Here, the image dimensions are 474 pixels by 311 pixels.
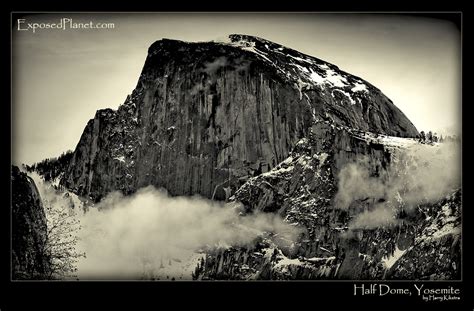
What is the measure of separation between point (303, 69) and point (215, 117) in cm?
107

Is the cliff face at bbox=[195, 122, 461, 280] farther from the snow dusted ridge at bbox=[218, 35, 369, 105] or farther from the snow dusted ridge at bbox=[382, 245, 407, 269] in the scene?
the snow dusted ridge at bbox=[218, 35, 369, 105]

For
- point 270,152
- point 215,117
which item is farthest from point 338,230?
point 215,117

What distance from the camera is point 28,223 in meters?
6.40

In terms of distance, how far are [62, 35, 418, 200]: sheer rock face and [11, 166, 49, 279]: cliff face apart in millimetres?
391

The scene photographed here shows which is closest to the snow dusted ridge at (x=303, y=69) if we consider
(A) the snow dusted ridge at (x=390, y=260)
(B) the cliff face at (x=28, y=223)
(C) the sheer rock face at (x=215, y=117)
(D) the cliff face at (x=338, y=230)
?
(C) the sheer rock face at (x=215, y=117)

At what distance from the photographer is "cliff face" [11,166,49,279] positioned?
639 centimetres

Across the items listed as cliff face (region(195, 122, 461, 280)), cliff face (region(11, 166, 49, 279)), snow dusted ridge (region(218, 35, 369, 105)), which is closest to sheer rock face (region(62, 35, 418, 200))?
snow dusted ridge (region(218, 35, 369, 105))

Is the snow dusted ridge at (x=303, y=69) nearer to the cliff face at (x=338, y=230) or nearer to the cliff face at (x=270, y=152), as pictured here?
the cliff face at (x=270, y=152)

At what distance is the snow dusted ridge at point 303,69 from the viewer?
6527mm

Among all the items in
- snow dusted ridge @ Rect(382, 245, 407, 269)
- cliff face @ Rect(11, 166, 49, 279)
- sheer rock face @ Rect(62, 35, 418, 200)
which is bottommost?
snow dusted ridge @ Rect(382, 245, 407, 269)

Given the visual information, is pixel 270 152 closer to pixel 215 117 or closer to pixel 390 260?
pixel 215 117

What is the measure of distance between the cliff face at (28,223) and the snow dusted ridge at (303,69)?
2.54 meters
